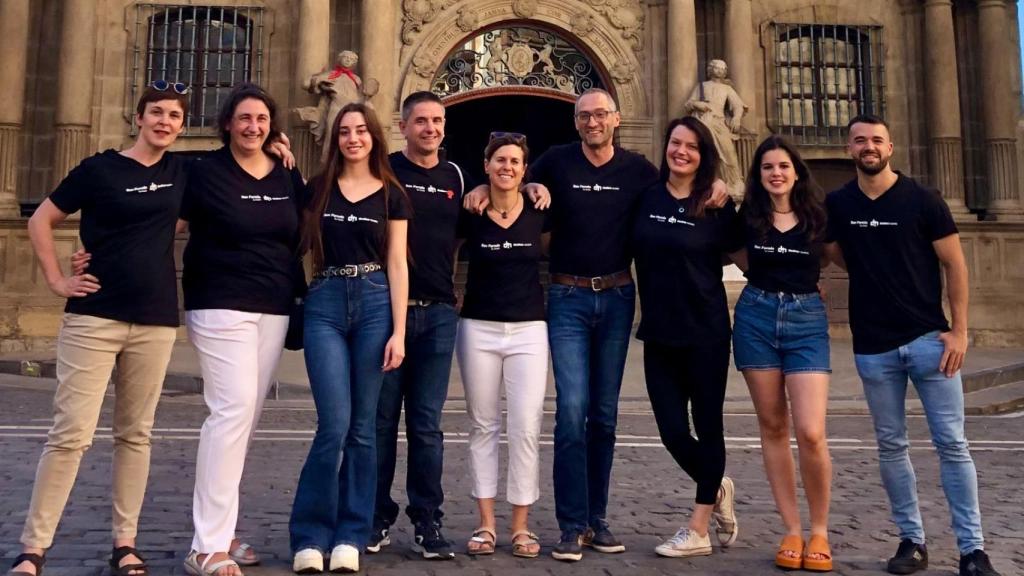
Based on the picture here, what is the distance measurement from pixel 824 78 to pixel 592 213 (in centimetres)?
1673

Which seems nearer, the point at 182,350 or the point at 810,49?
the point at 182,350

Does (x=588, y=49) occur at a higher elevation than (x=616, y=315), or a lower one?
higher

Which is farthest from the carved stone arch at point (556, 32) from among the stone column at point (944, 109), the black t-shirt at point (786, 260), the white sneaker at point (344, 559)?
the white sneaker at point (344, 559)

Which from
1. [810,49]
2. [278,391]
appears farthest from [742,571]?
[810,49]

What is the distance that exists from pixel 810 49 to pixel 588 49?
499 cm

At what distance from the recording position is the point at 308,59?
17.4 meters

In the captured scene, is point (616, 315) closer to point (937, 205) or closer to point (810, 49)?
point (937, 205)

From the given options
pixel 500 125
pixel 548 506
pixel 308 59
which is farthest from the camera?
pixel 500 125

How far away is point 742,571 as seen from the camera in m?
4.55

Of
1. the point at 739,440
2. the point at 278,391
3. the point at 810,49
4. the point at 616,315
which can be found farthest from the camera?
the point at 810,49

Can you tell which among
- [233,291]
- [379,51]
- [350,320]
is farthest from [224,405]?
[379,51]

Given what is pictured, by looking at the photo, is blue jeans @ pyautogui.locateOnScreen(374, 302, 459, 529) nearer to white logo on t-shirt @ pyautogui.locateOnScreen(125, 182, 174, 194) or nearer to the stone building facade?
white logo on t-shirt @ pyautogui.locateOnScreen(125, 182, 174, 194)

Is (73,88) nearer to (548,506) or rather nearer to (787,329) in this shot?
(548,506)

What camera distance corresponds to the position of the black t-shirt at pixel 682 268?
16.2 ft
